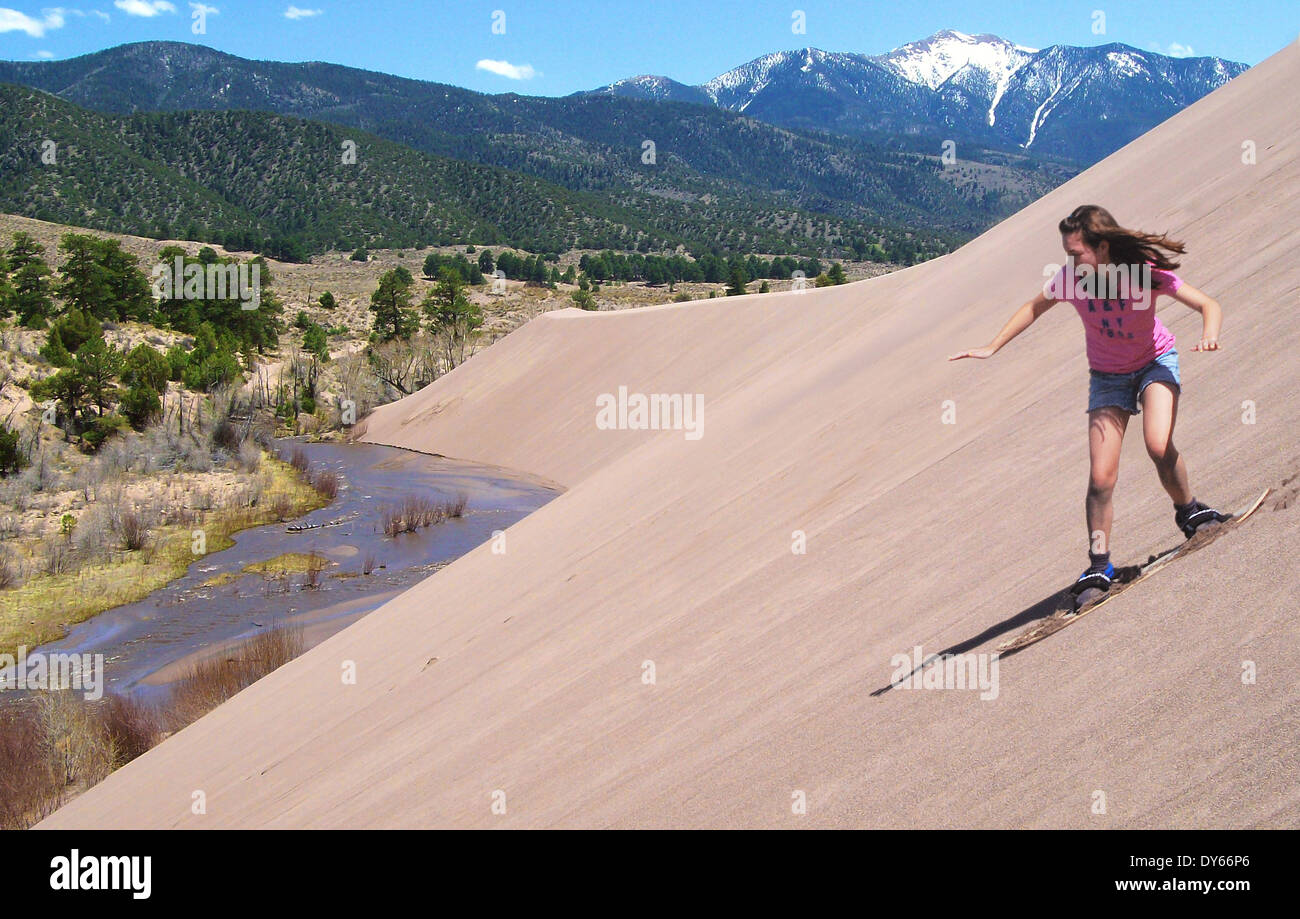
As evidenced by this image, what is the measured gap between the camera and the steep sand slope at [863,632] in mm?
4309

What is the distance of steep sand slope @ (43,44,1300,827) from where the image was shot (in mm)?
4309

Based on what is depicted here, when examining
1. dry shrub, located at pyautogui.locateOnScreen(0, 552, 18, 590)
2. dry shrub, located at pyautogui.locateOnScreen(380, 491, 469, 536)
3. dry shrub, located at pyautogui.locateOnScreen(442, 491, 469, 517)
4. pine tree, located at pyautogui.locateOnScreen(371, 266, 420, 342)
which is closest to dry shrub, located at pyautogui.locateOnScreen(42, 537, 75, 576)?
dry shrub, located at pyautogui.locateOnScreen(0, 552, 18, 590)

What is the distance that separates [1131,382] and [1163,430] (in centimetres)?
31

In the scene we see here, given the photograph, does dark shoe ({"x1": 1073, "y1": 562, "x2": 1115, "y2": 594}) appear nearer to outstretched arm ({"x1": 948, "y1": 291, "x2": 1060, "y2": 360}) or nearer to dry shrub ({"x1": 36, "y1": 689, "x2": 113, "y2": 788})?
outstretched arm ({"x1": 948, "y1": 291, "x2": 1060, "y2": 360})

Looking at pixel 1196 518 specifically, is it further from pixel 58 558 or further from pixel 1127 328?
pixel 58 558

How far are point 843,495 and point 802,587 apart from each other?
1.87m

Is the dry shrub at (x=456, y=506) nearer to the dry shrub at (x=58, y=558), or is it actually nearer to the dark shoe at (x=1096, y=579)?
the dry shrub at (x=58, y=558)

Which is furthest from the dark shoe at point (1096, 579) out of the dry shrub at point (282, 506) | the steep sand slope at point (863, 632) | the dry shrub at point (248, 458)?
the dry shrub at point (248, 458)

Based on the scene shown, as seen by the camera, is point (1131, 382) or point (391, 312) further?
point (391, 312)

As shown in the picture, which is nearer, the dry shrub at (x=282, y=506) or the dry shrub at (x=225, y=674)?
the dry shrub at (x=225, y=674)

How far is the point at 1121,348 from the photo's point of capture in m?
4.95

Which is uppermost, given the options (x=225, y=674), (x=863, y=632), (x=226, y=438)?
(x=863, y=632)

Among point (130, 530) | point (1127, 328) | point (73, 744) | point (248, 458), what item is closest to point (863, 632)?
point (1127, 328)
